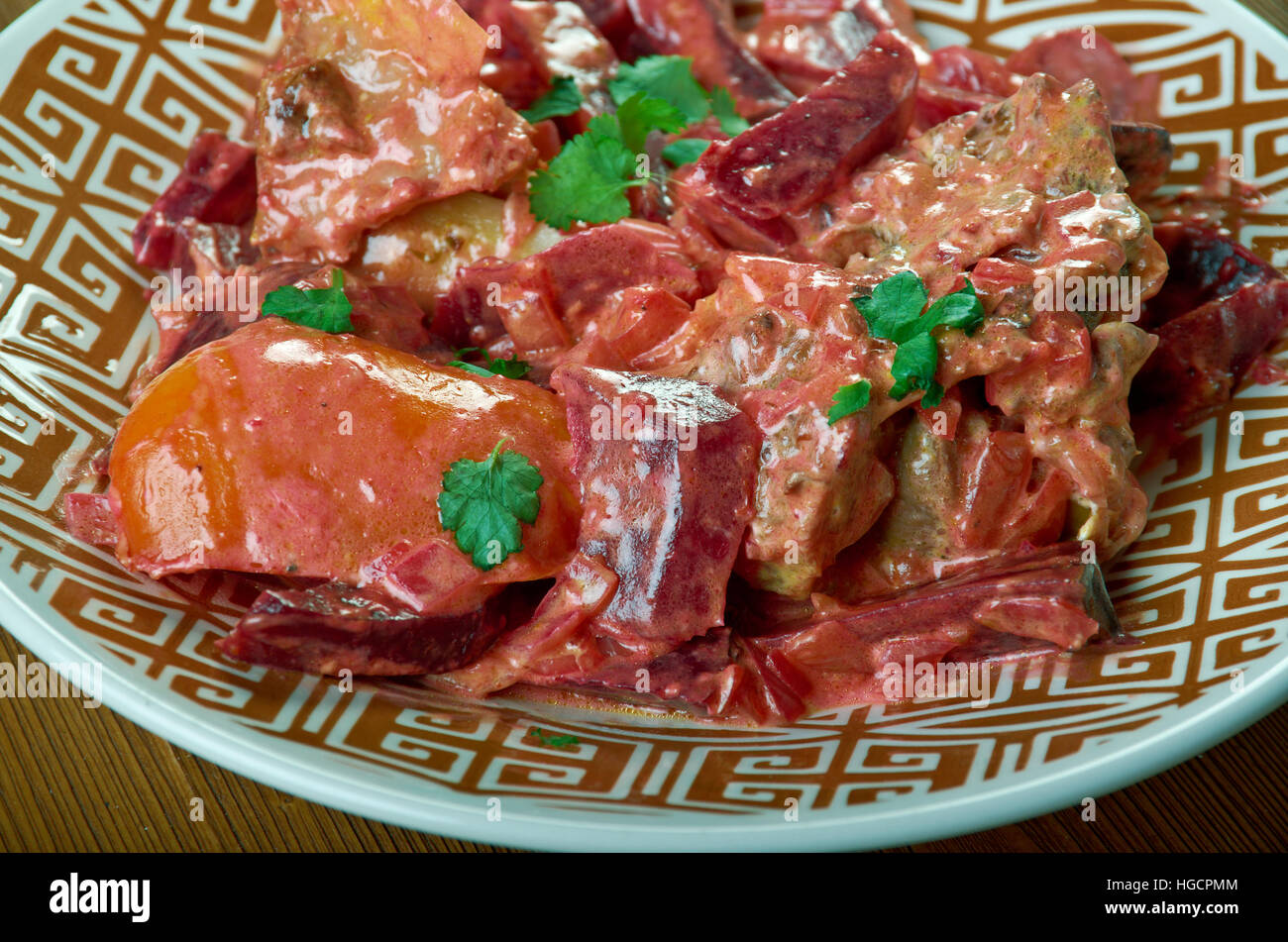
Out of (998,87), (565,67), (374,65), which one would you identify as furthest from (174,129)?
(998,87)

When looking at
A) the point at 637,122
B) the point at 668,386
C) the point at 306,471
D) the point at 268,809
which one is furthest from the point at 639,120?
the point at 268,809

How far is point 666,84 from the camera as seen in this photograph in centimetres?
315

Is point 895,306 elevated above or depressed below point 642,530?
above

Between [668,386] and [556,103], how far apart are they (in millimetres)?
1096

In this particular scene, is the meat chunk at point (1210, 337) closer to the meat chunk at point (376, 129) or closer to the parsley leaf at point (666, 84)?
the parsley leaf at point (666, 84)

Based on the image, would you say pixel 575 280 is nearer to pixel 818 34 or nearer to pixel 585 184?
pixel 585 184

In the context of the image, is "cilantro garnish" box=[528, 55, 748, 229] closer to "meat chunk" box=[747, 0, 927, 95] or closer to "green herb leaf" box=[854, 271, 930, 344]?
"meat chunk" box=[747, 0, 927, 95]

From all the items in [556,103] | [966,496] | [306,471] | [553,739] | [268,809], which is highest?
[556,103]

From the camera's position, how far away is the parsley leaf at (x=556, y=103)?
303 cm

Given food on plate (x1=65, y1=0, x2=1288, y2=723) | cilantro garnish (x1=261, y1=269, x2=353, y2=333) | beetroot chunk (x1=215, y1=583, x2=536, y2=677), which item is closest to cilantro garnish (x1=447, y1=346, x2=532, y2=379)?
food on plate (x1=65, y1=0, x2=1288, y2=723)

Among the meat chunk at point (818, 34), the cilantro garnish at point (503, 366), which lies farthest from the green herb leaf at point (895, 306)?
the meat chunk at point (818, 34)

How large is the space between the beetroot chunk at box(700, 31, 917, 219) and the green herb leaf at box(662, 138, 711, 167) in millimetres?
242

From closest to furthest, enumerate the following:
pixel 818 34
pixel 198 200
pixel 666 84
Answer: pixel 198 200 < pixel 666 84 < pixel 818 34

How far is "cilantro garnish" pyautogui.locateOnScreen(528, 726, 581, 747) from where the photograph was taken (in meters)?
2.18
